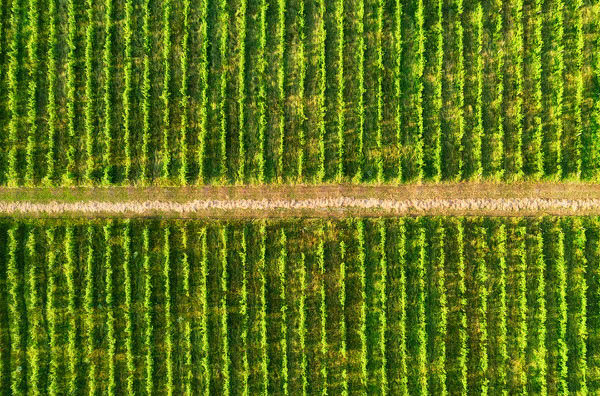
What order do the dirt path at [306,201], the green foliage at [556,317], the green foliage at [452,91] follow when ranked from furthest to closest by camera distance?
the green foliage at [452,91]
the dirt path at [306,201]
the green foliage at [556,317]

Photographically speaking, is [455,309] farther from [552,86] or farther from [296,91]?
[296,91]

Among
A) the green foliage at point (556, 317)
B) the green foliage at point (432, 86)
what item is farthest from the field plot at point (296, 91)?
the green foliage at point (556, 317)

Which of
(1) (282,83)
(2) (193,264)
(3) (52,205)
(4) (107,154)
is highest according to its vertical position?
(1) (282,83)

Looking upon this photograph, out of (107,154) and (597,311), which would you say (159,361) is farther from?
(597,311)

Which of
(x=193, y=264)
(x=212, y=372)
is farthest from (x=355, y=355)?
(x=193, y=264)

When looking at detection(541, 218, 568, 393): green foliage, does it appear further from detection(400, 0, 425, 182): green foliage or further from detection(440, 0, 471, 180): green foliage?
detection(400, 0, 425, 182): green foliage

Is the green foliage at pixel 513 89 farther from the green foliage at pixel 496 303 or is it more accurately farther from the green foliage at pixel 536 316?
the green foliage at pixel 536 316

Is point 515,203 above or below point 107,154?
below

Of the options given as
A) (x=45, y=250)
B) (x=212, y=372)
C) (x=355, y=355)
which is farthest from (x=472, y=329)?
(x=45, y=250)
